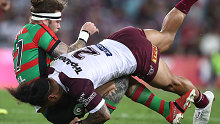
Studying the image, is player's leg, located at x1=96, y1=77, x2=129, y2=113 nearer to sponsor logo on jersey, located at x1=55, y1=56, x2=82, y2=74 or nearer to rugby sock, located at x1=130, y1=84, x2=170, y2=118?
rugby sock, located at x1=130, y1=84, x2=170, y2=118

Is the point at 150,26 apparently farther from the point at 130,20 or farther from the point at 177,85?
the point at 177,85

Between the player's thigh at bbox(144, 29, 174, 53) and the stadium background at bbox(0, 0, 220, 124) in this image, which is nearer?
the player's thigh at bbox(144, 29, 174, 53)

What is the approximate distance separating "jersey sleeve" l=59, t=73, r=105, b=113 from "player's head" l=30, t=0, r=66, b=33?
3.12ft

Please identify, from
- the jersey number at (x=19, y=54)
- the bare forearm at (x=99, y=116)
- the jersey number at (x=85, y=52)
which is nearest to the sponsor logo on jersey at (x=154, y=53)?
the jersey number at (x=85, y=52)

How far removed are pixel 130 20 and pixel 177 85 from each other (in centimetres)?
953

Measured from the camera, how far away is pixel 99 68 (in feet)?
17.1

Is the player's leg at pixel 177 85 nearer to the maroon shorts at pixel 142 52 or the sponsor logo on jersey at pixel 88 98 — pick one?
the maroon shorts at pixel 142 52

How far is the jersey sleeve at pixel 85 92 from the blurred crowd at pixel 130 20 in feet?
29.7

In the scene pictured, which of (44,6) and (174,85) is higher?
(44,6)

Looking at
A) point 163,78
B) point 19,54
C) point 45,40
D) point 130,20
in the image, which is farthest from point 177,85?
point 130,20

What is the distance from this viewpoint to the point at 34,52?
5391mm

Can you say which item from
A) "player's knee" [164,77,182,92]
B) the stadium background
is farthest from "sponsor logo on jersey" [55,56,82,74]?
the stadium background

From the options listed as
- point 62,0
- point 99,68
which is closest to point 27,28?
point 62,0

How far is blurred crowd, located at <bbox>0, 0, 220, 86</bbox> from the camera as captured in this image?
14.2 m
